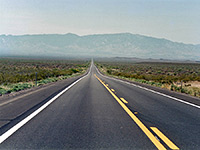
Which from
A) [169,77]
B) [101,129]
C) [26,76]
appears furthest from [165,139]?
[169,77]

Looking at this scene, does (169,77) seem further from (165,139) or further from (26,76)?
(165,139)

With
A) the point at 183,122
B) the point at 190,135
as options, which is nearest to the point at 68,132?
the point at 190,135

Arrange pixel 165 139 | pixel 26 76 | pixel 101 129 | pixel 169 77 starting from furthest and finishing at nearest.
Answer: pixel 169 77, pixel 26 76, pixel 101 129, pixel 165 139

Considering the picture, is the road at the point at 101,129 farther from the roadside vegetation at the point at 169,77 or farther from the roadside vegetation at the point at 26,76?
the roadside vegetation at the point at 169,77

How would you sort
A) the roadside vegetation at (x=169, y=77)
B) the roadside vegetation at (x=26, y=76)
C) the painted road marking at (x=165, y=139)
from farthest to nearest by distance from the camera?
the roadside vegetation at (x=169, y=77) < the roadside vegetation at (x=26, y=76) < the painted road marking at (x=165, y=139)

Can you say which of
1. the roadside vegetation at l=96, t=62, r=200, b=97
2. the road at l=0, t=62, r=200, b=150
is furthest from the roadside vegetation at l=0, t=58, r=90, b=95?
the roadside vegetation at l=96, t=62, r=200, b=97

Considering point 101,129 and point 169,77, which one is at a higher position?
point 101,129

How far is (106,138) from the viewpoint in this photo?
496cm

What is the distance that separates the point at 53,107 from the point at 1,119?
2.14 m

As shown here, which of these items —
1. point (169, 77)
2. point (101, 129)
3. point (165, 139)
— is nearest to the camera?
point (165, 139)

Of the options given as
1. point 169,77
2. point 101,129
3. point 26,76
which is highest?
point 101,129

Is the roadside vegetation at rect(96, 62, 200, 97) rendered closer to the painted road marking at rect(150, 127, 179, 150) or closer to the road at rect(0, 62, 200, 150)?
the road at rect(0, 62, 200, 150)

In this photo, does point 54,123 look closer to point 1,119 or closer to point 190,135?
point 1,119

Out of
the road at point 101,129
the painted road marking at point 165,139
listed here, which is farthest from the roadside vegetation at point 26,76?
the painted road marking at point 165,139
